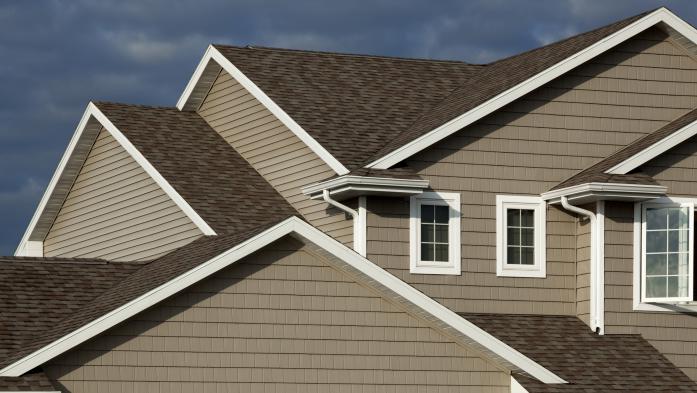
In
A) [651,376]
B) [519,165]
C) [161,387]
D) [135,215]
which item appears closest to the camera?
[161,387]

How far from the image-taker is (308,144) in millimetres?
27578

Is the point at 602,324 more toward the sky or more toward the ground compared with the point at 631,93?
more toward the ground

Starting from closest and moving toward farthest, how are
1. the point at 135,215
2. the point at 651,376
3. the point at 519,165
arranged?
the point at 651,376, the point at 519,165, the point at 135,215

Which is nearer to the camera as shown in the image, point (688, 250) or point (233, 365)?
point (233, 365)

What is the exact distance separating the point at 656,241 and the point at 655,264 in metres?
0.39

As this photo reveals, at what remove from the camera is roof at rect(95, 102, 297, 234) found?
2766 cm

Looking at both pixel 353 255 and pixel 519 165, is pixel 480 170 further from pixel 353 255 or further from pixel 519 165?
pixel 353 255

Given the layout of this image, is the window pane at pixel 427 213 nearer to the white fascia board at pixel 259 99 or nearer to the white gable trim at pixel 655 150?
the white fascia board at pixel 259 99

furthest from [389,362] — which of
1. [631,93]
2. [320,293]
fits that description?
[631,93]

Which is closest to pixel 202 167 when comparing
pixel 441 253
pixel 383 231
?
pixel 383 231

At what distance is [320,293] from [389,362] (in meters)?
1.48

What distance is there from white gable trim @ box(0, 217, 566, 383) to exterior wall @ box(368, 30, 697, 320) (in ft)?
12.2

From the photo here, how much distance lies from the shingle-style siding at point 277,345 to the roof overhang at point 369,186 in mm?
3493

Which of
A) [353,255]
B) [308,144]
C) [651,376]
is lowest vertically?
[651,376]
